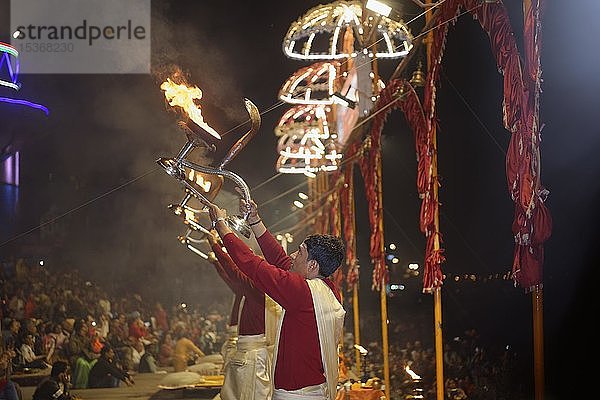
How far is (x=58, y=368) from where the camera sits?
7.50 meters

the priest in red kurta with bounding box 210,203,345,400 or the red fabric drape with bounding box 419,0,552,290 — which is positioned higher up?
the red fabric drape with bounding box 419,0,552,290

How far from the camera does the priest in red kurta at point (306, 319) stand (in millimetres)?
3676

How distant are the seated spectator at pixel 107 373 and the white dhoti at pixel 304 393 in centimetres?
428

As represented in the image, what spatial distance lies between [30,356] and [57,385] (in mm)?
325

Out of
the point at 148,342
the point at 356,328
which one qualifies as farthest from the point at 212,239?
the point at 356,328

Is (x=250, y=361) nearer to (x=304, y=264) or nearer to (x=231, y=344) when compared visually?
(x=231, y=344)

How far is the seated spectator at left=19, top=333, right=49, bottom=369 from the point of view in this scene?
7422mm

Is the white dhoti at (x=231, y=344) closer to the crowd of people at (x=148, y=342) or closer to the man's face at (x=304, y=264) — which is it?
the crowd of people at (x=148, y=342)

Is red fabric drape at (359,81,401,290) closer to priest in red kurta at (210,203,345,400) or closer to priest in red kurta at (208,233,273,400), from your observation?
priest in red kurta at (208,233,273,400)

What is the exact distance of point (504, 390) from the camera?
554 centimetres

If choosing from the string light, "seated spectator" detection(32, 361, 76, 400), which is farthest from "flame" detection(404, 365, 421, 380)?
the string light

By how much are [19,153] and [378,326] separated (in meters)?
3.50

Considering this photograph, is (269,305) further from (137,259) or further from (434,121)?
(137,259)

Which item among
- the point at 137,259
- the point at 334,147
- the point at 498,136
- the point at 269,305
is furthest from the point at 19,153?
the point at 498,136
